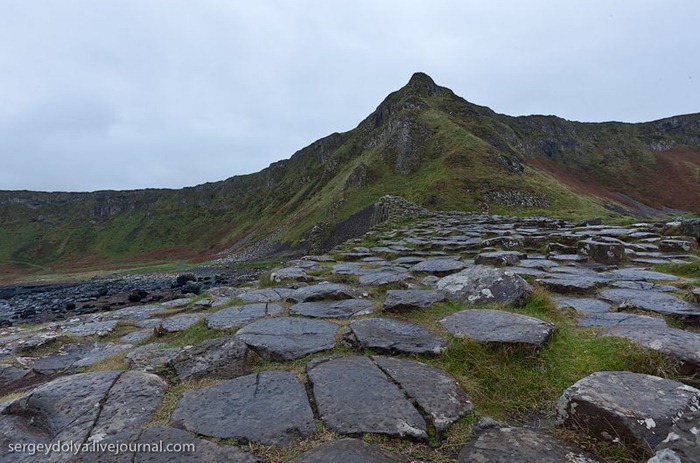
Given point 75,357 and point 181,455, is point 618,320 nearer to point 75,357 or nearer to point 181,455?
point 181,455

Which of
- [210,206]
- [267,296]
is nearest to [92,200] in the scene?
[210,206]

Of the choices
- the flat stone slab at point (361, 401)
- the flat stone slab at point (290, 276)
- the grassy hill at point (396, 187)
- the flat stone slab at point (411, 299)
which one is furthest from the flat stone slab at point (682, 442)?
the grassy hill at point (396, 187)

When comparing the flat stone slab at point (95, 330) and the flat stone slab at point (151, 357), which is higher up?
the flat stone slab at point (151, 357)

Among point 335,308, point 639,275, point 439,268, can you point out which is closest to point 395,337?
point 335,308

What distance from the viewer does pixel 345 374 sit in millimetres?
2596

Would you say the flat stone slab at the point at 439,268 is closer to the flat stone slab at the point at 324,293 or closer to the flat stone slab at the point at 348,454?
the flat stone slab at the point at 324,293

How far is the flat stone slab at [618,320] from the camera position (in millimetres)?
3168

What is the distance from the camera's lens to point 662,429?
170 cm

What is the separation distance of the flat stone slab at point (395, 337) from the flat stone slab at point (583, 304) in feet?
5.38

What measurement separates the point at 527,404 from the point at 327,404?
124 cm

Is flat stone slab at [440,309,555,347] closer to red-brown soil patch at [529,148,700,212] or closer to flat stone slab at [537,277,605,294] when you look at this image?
flat stone slab at [537,277,605,294]

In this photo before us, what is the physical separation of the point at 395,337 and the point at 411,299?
3.20 feet

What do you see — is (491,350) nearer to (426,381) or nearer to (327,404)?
(426,381)

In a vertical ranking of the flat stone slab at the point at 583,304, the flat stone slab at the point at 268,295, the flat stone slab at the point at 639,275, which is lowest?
the flat stone slab at the point at 639,275
